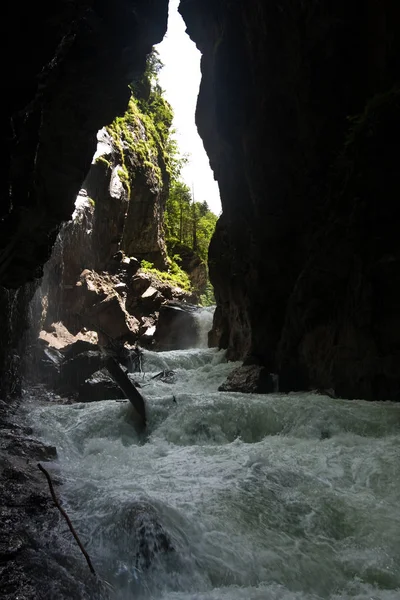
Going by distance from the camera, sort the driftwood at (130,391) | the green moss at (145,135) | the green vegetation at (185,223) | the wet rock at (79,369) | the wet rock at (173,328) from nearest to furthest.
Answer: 1. the driftwood at (130,391)
2. the wet rock at (79,369)
3. the wet rock at (173,328)
4. the green moss at (145,135)
5. the green vegetation at (185,223)

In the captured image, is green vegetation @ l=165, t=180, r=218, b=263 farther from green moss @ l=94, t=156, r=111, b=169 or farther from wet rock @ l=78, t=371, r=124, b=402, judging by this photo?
wet rock @ l=78, t=371, r=124, b=402

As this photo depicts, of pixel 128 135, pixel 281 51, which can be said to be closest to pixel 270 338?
pixel 281 51

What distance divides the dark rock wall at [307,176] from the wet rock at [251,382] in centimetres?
62

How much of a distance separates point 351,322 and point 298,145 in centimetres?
576

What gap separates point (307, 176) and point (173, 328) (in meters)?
15.6

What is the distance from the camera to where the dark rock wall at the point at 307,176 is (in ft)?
31.5

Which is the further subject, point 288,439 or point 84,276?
point 84,276

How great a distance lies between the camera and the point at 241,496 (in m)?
4.88

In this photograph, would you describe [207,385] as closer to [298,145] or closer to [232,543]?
[298,145]

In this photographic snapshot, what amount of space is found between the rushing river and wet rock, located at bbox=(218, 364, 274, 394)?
9.49 ft

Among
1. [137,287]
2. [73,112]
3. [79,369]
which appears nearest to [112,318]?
[137,287]

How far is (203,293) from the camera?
42.8 meters

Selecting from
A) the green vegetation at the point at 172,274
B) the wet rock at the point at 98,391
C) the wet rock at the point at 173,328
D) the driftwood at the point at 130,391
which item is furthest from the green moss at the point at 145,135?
the driftwood at the point at 130,391

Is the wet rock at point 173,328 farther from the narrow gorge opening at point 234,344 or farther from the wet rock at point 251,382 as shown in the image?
the wet rock at point 251,382
